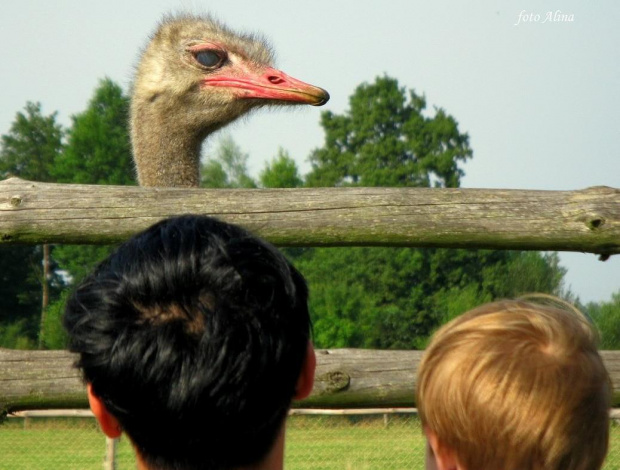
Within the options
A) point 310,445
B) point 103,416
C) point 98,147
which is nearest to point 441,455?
point 103,416

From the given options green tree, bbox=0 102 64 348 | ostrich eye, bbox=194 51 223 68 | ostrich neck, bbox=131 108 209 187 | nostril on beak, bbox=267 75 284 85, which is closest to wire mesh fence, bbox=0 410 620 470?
ostrich neck, bbox=131 108 209 187

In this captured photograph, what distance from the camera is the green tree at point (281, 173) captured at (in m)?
36.7

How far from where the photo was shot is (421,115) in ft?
119

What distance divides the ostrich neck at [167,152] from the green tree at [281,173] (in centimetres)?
3193

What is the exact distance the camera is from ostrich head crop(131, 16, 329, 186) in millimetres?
4223

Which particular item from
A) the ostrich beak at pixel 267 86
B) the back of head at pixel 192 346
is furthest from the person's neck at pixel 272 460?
the ostrich beak at pixel 267 86

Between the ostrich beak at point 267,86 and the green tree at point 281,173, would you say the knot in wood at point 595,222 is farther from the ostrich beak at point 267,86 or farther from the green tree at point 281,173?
the green tree at point 281,173

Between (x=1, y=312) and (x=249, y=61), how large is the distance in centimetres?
2700

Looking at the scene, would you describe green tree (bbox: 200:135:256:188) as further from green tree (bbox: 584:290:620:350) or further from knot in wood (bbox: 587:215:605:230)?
knot in wood (bbox: 587:215:605:230)

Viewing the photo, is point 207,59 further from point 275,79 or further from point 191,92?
point 275,79

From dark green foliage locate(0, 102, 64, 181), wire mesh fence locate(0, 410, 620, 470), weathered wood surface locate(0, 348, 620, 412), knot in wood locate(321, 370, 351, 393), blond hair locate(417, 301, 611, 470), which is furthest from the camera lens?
dark green foliage locate(0, 102, 64, 181)

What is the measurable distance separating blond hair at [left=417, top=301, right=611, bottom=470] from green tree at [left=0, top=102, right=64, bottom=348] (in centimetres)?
2207

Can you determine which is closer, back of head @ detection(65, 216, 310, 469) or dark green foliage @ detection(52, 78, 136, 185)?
back of head @ detection(65, 216, 310, 469)

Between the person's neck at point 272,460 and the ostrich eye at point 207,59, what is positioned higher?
the ostrich eye at point 207,59
